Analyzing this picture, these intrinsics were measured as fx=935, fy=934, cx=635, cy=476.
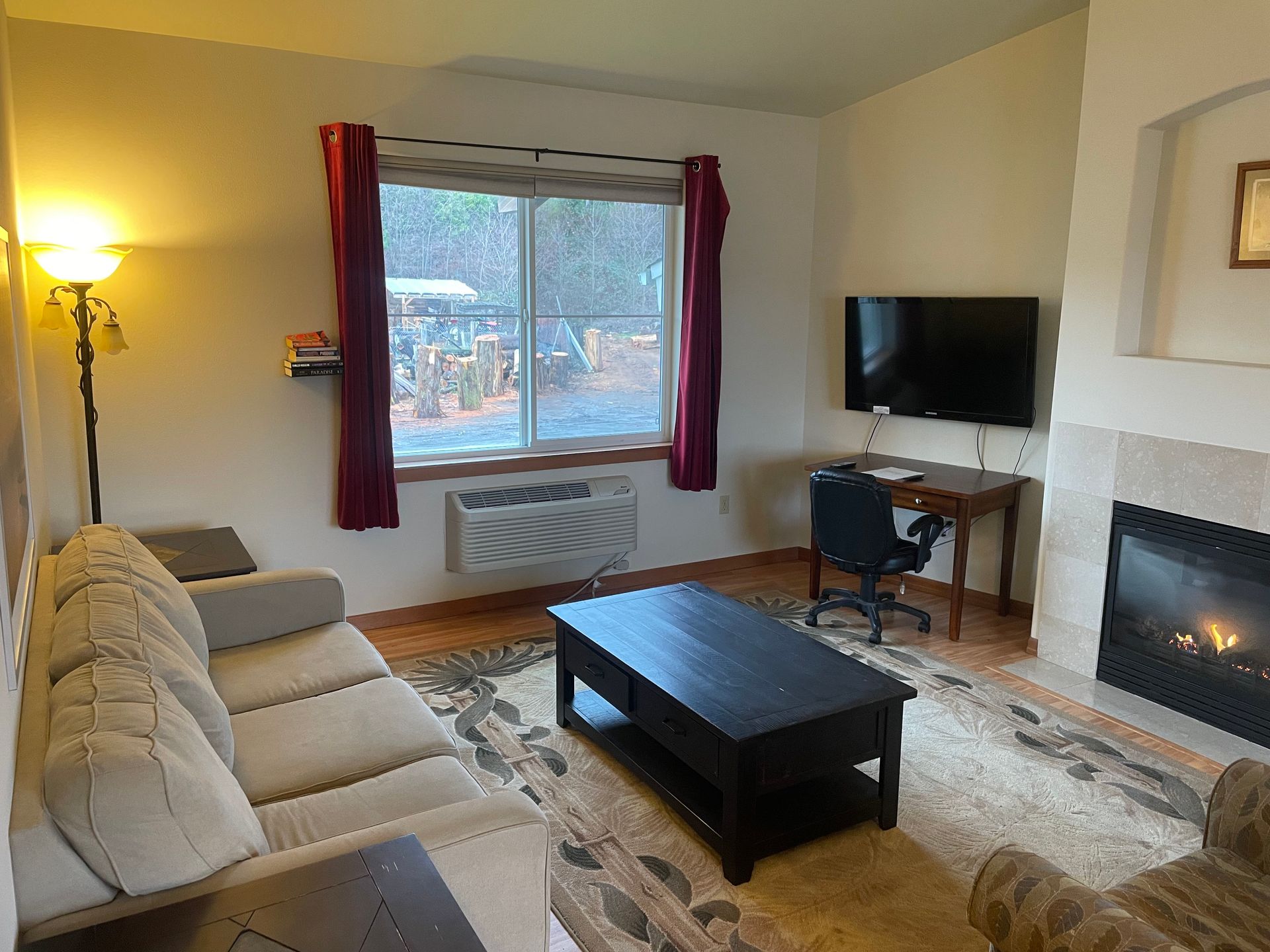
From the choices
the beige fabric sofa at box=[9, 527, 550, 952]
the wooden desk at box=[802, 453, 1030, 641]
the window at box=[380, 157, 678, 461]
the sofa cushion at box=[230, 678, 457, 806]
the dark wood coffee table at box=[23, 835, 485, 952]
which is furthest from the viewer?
the window at box=[380, 157, 678, 461]

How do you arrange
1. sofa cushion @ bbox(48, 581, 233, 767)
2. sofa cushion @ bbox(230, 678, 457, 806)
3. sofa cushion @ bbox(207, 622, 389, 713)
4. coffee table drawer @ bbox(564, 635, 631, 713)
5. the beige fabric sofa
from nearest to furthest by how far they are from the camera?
the beige fabric sofa
sofa cushion @ bbox(48, 581, 233, 767)
sofa cushion @ bbox(230, 678, 457, 806)
sofa cushion @ bbox(207, 622, 389, 713)
coffee table drawer @ bbox(564, 635, 631, 713)

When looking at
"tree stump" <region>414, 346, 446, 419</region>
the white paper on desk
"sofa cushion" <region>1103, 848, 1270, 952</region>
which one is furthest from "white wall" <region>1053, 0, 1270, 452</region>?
"tree stump" <region>414, 346, 446, 419</region>

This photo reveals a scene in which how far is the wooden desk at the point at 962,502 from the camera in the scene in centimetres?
422

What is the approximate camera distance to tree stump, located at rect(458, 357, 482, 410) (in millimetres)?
4531

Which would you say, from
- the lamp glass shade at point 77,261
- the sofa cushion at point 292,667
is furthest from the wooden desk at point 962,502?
the lamp glass shade at point 77,261

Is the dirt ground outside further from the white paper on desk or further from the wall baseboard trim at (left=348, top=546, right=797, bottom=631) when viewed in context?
the white paper on desk

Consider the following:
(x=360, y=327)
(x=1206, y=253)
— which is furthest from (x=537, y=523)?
(x=1206, y=253)

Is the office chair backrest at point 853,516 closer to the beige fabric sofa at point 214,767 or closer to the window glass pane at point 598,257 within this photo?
the window glass pane at point 598,257

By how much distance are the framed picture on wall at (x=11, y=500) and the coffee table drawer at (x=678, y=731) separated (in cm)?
162

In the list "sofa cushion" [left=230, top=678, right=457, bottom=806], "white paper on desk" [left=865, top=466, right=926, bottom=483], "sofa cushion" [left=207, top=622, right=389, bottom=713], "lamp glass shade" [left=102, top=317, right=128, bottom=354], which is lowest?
"sofa cushion" [left=230, top=678, right=457, bottom=806]

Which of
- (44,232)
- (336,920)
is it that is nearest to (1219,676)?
(336,920)

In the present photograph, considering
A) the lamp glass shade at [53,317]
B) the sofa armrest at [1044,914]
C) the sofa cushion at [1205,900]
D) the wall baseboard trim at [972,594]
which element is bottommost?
the wall baseboard trim at [972,594]

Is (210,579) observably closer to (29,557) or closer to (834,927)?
(29,557)

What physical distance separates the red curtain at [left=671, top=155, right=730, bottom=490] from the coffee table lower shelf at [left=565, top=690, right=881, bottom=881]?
83.2 inches
